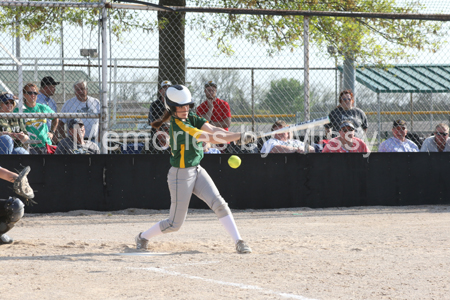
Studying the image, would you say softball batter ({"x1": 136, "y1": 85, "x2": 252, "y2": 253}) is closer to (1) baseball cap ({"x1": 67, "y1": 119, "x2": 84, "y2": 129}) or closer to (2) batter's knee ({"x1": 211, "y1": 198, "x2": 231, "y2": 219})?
(2) batter's knee ({"x1": 211, "y1": 198, "x2": 231, "y2": 219})

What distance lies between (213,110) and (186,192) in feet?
12.8

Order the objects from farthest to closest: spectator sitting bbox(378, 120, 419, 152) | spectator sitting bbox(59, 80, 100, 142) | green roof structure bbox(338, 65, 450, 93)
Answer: green roof structure bbox(338, 65, 450, 93) → spectator sitting bbox(378, 120, 419, 152) → spectator sitting bbox(59, 80, 100, 142)

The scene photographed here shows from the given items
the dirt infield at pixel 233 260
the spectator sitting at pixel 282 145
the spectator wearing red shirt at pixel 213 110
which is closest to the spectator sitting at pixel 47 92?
the dirt infield at pixel 233 260

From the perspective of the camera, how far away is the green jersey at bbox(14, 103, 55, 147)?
8508 mm

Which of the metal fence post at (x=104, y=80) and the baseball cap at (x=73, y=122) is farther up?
the metal fence post at (x=104, y=80)

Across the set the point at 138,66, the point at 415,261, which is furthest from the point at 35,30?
the point at 415,261

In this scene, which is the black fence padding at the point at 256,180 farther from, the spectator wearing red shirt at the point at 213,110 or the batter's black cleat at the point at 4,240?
the batter's black cleat at the point at 4,240

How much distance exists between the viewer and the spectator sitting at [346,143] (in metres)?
9.22

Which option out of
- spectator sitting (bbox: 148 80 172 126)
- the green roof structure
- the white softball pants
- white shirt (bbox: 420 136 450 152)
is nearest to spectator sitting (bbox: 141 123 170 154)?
spectator sitting (bbox: 148 80 172 126)

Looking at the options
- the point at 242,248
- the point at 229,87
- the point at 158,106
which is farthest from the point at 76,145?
the point at 242,248

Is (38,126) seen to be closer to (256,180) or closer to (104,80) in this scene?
(104,80)

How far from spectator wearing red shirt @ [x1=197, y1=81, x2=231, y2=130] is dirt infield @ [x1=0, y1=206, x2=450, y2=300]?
187 cm

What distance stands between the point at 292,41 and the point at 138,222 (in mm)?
4881

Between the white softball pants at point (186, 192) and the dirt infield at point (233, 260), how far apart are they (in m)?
0.37
